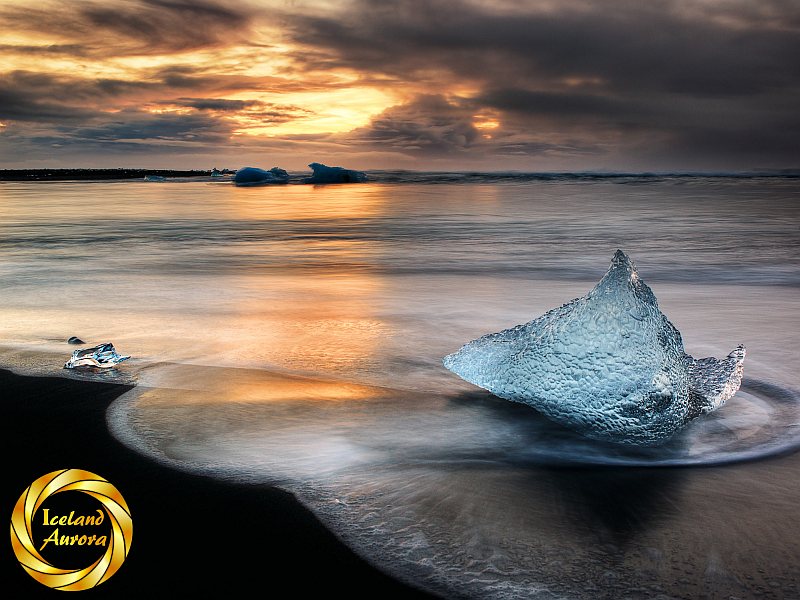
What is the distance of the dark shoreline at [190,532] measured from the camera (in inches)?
74.0

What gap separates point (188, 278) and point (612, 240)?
814 centimetres

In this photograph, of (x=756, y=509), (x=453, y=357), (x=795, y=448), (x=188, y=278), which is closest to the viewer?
(x=756, y=509)

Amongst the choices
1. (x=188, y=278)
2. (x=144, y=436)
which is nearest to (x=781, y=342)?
(x=144, y=436)

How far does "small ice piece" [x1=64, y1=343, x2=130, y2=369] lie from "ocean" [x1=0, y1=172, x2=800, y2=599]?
82 millimetres

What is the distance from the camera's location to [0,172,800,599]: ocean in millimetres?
2037

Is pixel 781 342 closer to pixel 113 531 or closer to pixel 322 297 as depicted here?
pixel 322 297

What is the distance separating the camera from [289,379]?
3.68 m

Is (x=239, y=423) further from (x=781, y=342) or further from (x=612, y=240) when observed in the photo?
(x=612, y=240)

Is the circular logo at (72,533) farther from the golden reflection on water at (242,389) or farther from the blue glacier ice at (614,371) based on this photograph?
the blue glacier ice at (614,371)

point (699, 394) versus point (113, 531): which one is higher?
point (699, 394)

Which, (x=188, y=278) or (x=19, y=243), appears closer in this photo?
(x=188, y=278)

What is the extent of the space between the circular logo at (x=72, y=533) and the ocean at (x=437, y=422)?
0.44 m

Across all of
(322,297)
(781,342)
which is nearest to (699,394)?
(781,342)

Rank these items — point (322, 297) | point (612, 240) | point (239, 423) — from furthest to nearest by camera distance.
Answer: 1. point (612, 240)
2. point (322, 297)
3. point (239, 423)
